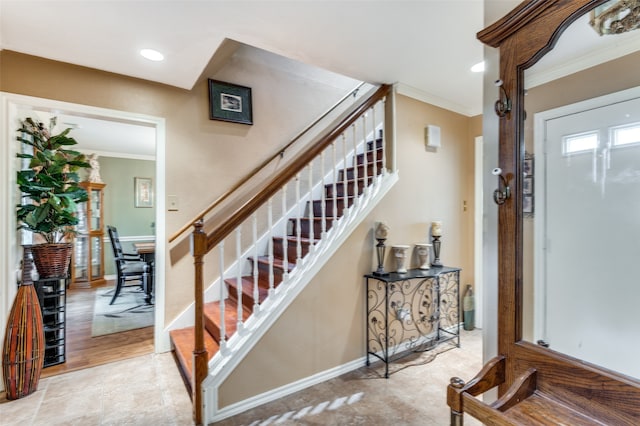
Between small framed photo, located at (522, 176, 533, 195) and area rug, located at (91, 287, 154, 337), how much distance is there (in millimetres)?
3661

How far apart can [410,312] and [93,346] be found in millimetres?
2935

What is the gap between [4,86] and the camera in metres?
2.06

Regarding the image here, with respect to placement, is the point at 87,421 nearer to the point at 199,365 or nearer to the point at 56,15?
the point at 199,365

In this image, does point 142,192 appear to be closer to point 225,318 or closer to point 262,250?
point 262,250

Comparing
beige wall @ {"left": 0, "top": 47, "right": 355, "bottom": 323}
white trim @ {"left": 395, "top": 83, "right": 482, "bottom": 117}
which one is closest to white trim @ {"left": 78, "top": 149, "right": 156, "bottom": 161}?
beige wall @ {"left": 0, "top": 47, "right": 355, "bottom": 323}

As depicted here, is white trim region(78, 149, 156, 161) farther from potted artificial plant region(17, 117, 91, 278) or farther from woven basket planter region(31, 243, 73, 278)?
woven basket planter region(31, 243, 73, 278)

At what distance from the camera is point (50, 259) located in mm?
2281

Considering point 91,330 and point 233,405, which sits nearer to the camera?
point 233,405

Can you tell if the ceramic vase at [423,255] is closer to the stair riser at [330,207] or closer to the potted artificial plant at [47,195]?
the stair riser at [330,207]

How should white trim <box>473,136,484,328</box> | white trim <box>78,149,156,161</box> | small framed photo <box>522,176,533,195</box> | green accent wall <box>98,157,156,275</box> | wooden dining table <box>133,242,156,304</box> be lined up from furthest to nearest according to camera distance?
green accent wall <box>98,157,156,275</box> → white trim <box>78,149,156,161</box> → wooden dining table <box>133,242,156,304</box> → white trim <box>473,136,484,328</box> → small framed photo <box>522,176,533,195</box>

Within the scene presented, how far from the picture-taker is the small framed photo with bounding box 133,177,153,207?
589 cm

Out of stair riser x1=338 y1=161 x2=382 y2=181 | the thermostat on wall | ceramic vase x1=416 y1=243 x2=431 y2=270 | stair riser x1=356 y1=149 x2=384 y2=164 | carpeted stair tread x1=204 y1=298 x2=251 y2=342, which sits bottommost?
carpeted stair tread x1=204 y1=298 x2=251 y2=342

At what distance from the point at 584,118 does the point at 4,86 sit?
10.7 feet

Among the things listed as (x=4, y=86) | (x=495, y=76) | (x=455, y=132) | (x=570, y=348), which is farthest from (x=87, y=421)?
(x=455, y=132)
